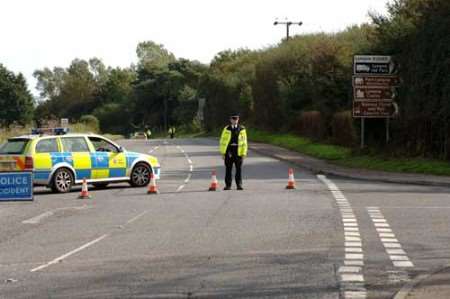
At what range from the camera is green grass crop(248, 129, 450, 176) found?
28448 millimetres

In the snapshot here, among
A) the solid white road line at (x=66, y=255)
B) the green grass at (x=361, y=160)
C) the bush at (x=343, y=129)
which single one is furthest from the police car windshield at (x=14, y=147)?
the bush at (x=343, y=129)

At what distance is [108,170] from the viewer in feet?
76.4

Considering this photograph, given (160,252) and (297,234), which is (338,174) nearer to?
(297,234)

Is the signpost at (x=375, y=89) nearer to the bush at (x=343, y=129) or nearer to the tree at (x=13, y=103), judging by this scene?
the bush at (x=343, y=129)

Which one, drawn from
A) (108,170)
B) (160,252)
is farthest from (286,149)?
(160,252)

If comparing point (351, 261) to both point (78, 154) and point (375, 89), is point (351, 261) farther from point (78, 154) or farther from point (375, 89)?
point (375, 89)

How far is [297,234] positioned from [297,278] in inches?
157

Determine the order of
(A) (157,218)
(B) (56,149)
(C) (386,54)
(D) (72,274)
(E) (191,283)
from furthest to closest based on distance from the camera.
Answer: (C) (386,54) < (B) (56,149) < (A) (157,218) < (D) (72,274) < (E) (191,283)

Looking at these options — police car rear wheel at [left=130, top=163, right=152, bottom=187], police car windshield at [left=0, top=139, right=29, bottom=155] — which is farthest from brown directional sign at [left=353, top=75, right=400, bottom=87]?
police car windshield at [left=0, top=139, right=29, bottom=155]

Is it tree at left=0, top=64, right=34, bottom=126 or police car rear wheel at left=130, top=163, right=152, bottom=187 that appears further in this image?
tree at left=0, top=64, right=34, bottom=126

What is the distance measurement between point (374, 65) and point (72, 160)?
15051mm

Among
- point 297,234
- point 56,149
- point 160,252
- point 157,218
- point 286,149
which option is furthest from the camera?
point 286,149

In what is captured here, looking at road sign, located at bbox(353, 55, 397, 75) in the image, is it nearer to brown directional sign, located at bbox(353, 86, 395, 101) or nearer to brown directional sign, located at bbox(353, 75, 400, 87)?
brown directional sign, located at bbox(353, 75, 400, 87)

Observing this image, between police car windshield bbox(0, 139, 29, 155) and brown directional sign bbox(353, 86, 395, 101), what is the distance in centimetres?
1552
